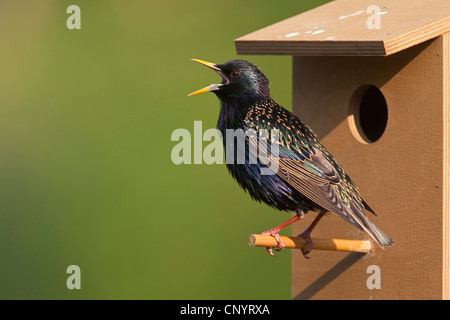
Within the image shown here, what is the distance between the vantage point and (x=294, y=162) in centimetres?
420

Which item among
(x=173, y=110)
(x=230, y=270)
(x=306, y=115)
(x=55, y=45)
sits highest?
(x=55, y=45)

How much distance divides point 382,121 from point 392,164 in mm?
438

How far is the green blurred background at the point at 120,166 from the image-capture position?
21.2ft

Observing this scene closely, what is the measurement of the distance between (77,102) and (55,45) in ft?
1.33

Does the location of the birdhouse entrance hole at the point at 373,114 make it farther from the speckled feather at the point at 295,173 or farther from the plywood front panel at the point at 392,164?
the speckled feather at the point at 295,173

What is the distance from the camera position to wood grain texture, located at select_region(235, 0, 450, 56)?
406 cm

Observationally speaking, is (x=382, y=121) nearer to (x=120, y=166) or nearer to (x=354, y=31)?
(x=354, y=31)

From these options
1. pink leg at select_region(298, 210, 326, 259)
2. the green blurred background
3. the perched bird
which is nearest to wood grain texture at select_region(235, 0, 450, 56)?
the perched bird

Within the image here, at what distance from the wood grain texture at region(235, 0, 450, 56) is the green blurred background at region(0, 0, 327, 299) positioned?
185cm

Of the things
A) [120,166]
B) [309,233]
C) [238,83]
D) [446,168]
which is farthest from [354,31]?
[120,166]

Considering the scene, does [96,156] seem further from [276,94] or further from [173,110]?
[276,94]

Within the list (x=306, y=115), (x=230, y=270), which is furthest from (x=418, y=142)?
(x=230, y=270)

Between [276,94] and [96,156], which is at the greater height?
[276,94]

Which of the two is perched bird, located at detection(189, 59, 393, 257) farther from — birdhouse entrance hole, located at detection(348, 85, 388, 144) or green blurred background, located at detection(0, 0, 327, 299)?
green blurred background, located at detection(0, 0, 327, 299)
